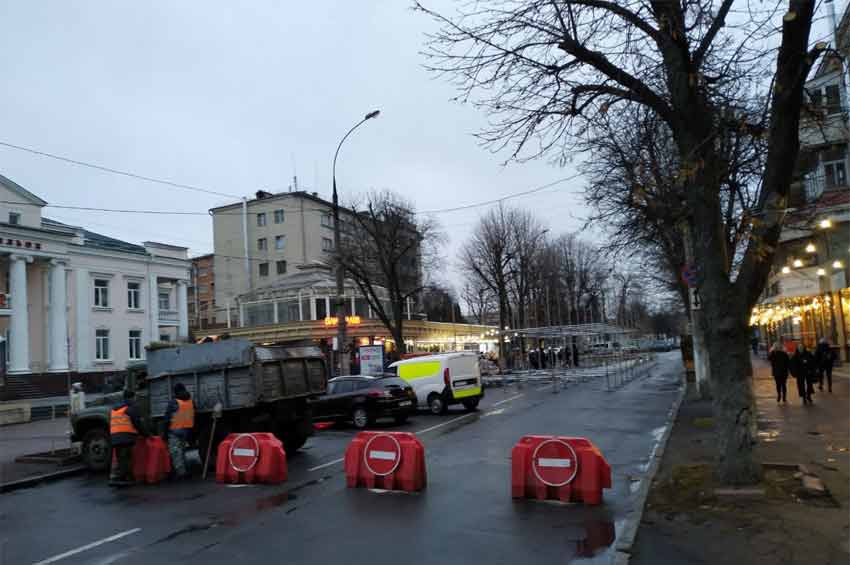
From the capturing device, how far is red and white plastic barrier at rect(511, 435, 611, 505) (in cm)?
851

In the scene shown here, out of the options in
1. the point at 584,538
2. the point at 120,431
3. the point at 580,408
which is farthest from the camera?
the point at 580,408

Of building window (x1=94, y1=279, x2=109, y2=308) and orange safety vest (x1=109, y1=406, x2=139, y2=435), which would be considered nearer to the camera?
orange safety vest (x1=109, y1=406, x2=139, y2=435)

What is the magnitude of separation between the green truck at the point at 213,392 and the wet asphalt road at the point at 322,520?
2.90 ft

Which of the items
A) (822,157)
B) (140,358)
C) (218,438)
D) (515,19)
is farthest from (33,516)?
(140,358)

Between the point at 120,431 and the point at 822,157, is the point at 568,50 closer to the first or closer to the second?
the point at 120,431

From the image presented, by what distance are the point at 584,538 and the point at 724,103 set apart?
687 cm

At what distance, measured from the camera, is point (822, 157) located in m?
28.6

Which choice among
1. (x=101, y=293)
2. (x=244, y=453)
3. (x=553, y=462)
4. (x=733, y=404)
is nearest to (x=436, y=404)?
(x=244, y=453)

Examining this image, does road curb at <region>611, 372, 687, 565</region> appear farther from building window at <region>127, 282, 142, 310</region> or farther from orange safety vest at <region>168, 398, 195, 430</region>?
building window at <region>127, 282, 142, 310</region>

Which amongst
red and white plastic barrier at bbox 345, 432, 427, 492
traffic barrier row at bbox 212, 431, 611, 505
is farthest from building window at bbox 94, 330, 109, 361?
red and white plastic barrier at bbox 345, 432, 427, 492

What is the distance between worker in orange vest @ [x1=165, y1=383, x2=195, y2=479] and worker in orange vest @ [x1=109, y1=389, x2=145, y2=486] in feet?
1.58

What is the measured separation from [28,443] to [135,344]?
98.3 feet

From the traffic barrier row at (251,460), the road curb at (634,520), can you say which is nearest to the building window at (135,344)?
the traffic barrier row at (251,460)

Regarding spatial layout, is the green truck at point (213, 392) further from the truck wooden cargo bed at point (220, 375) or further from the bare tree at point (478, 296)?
the bare tree at point (478, 296)
